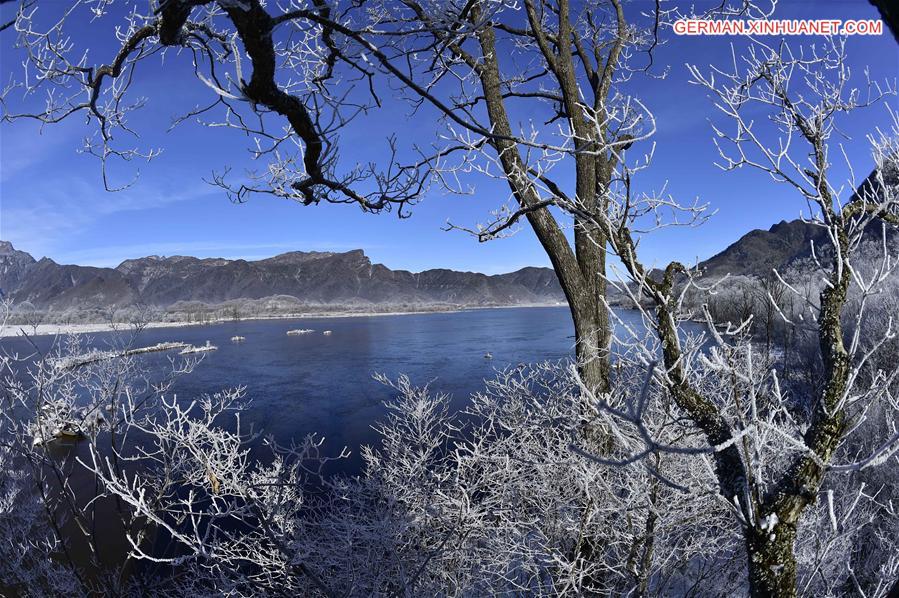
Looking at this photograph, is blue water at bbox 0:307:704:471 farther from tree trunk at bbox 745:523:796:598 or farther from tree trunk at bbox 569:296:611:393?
tree trunk at bbox 745:523:796:598

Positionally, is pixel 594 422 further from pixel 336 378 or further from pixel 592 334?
pixel 336 378

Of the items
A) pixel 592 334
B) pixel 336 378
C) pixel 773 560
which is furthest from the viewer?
pixel 336 378

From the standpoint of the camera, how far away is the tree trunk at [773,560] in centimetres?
191

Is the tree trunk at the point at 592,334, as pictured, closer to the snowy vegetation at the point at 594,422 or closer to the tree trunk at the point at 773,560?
the snowy vegetation at the point at 594,422

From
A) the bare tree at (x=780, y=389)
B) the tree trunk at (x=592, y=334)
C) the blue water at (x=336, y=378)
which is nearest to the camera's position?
the bare tree at (x=780, y=389)

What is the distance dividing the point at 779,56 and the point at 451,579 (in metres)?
5.69

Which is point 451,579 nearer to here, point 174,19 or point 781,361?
point 174,19

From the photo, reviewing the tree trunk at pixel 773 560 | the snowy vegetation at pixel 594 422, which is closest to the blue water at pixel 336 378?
the snowy vegetation at pixel 594 422

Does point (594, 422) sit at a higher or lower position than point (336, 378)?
higher

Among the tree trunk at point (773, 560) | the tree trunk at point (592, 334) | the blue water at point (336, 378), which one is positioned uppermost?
the tree trunk at point (592, 334)

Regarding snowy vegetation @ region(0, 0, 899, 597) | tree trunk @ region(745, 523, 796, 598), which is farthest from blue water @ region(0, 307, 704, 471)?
tree trunk @ region(745, 523, 796, 598)

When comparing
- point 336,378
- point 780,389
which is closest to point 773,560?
point 780,389

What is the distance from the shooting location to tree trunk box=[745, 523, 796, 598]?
1.91 m

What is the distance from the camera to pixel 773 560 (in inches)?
75.5
